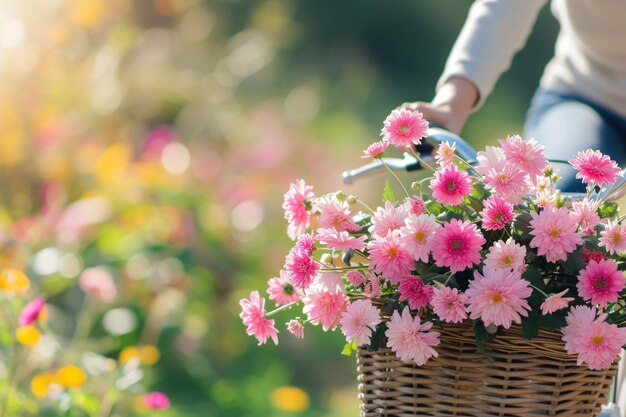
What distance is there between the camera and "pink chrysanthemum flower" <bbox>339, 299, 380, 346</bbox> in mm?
1086

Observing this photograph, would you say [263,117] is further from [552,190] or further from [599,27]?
[552,190]

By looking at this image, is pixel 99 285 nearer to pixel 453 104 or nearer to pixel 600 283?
pixel 453 104

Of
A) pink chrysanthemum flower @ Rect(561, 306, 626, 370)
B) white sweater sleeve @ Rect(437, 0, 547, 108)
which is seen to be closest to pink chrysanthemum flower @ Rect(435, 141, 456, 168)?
pink chrysanthemum flower @ Rect(561, 306, 626, 370)

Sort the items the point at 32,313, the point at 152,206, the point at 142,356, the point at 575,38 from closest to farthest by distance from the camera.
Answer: the point at 575,38 → the point at 32,313 → the point at 142,356 → the point at 152,206

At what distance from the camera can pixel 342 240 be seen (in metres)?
1.12

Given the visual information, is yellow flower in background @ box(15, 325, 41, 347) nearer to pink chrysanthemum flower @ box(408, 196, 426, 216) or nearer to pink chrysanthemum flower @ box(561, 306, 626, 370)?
pink chrysanthemum flower @ box(408, 196, 426, 216)

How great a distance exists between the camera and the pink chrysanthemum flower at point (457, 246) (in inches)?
41.5

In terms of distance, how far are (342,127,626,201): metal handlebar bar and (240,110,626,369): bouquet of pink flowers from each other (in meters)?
0.02

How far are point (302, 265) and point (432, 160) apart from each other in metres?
0.33

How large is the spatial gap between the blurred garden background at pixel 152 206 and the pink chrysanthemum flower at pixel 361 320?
42.7 inches

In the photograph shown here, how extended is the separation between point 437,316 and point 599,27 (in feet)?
2.73

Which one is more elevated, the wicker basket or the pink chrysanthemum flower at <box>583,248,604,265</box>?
the pink chrysanthemum flower at <box>583,248,604,265</box>

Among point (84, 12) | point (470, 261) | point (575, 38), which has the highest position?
point (84, 12)

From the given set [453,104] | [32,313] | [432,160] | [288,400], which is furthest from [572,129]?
[288,400]
